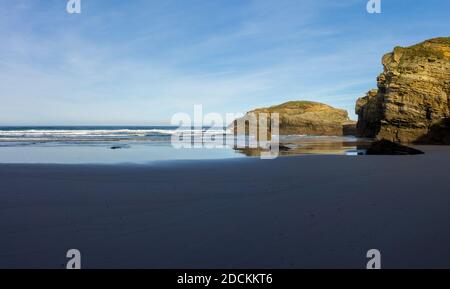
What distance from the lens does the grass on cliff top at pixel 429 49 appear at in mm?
27578

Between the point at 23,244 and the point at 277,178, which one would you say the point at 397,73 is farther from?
the point at 23,244

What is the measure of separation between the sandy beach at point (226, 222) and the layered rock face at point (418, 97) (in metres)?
19.7

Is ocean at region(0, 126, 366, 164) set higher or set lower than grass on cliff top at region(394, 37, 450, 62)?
lower

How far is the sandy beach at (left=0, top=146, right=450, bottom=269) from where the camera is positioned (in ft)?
12.5

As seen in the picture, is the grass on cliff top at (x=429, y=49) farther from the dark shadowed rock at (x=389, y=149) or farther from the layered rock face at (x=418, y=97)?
the dark shadowed rock at (x=389, y=149)

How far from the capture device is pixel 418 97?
87.8 ft

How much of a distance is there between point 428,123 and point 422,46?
8176mm

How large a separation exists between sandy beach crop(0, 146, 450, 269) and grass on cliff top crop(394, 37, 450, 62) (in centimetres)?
2303

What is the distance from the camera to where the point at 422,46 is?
3014 centimetres

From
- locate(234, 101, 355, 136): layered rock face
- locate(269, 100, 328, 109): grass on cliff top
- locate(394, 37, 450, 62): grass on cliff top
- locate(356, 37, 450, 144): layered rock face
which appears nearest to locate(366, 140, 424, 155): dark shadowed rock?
locate(356, 37, 450, 144): layered rock face

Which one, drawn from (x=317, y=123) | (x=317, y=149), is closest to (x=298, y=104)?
(x=317, y=123)

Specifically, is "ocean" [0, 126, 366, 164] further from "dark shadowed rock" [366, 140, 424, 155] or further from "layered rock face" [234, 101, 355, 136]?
"layered rock face" [234, 101, 355, 136]

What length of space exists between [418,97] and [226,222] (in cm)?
2665
